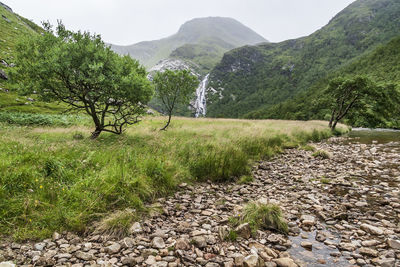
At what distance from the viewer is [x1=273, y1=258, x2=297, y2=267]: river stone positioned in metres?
3.30

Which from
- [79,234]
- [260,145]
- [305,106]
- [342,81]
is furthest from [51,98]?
[305,106]

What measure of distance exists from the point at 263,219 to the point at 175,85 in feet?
61.7

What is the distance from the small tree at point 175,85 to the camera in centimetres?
2072

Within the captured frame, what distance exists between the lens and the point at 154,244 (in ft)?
12.4

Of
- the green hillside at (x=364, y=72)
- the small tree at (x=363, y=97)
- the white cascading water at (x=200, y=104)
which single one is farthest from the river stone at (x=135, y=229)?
the white cascading water at (x=200, y=104)

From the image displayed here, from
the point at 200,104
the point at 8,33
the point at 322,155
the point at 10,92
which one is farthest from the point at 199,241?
the point at 200,104

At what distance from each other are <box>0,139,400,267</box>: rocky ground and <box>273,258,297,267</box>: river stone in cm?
2

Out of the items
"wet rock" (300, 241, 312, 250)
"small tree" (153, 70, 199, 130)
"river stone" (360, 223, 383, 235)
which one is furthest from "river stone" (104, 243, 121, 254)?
"small tree" (153, 70, 199, 130)

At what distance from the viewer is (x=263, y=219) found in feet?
15.2

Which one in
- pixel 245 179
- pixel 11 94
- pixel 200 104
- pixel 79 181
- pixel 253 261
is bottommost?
pixel 245 179

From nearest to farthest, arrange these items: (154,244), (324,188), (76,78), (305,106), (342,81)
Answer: (154,244) < (324,188) < (76,78) < (342,81) < (305,106)

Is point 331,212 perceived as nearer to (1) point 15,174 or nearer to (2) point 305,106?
(1) point 15,174

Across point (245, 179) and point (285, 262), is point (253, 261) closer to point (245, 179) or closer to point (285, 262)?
point (285, 262)

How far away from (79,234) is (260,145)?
11.0 metres
